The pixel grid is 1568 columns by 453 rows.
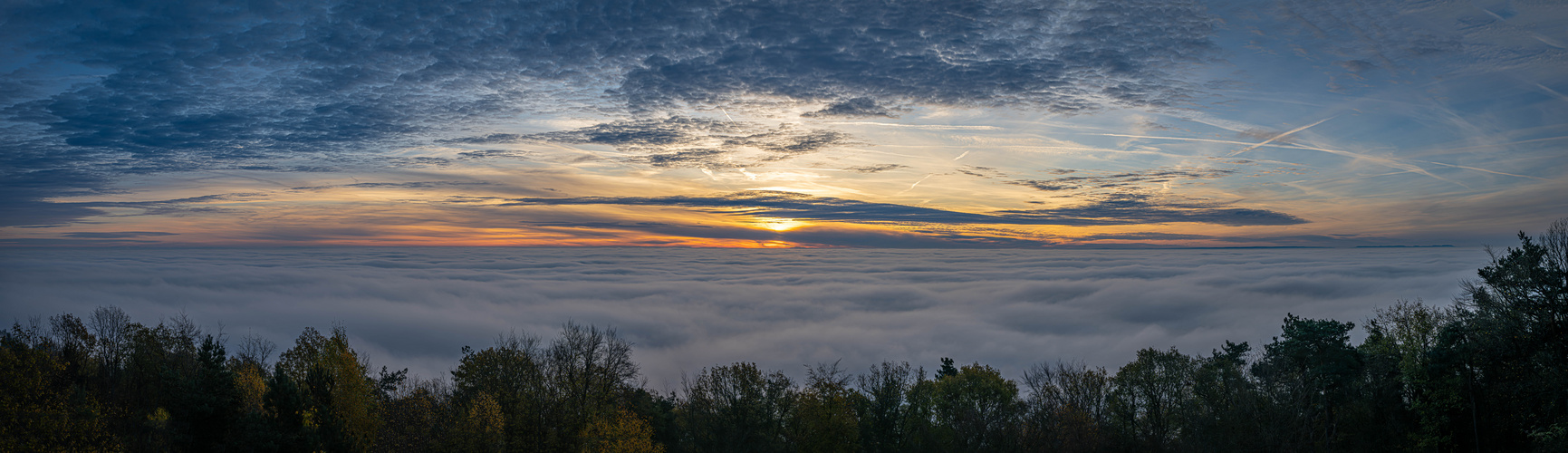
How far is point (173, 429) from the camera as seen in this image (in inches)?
1172

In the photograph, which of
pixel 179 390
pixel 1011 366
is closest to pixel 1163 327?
pixel 1011 366

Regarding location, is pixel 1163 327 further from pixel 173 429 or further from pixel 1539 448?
pixel 173 429

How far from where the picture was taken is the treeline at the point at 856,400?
26344 mm

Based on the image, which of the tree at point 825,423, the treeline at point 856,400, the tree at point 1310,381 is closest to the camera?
the treeline at point 856,400

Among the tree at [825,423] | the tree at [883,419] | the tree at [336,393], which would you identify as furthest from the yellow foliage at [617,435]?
the tree at [883,419]

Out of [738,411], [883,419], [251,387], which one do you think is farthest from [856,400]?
[251,387]

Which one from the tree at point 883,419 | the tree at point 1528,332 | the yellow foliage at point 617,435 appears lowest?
the tree at point 883,419

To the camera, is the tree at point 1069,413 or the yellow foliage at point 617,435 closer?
the yellow foliage at point 617,435

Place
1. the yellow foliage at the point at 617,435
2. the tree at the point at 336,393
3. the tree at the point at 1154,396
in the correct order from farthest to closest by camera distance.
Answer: the tree at the point at 1154,396 → the yellow foliage at the point at 617,435 → the tree at the point at 336,393

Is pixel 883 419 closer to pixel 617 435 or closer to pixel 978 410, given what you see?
pixel 978 410

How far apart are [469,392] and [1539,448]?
48.7 m

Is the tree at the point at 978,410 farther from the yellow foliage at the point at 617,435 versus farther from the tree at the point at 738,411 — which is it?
the yellow foliage at the point at 617,435

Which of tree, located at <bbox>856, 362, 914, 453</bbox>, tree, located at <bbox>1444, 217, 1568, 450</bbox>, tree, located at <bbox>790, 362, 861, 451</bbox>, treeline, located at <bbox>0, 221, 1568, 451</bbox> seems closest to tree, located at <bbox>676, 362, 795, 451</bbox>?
treeline, located at <bbox>0, 221, 1568, 451</bbox>

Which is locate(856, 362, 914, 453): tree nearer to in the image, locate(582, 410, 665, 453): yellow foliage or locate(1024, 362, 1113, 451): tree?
locate(1024, 362, 1113, 451): tree
